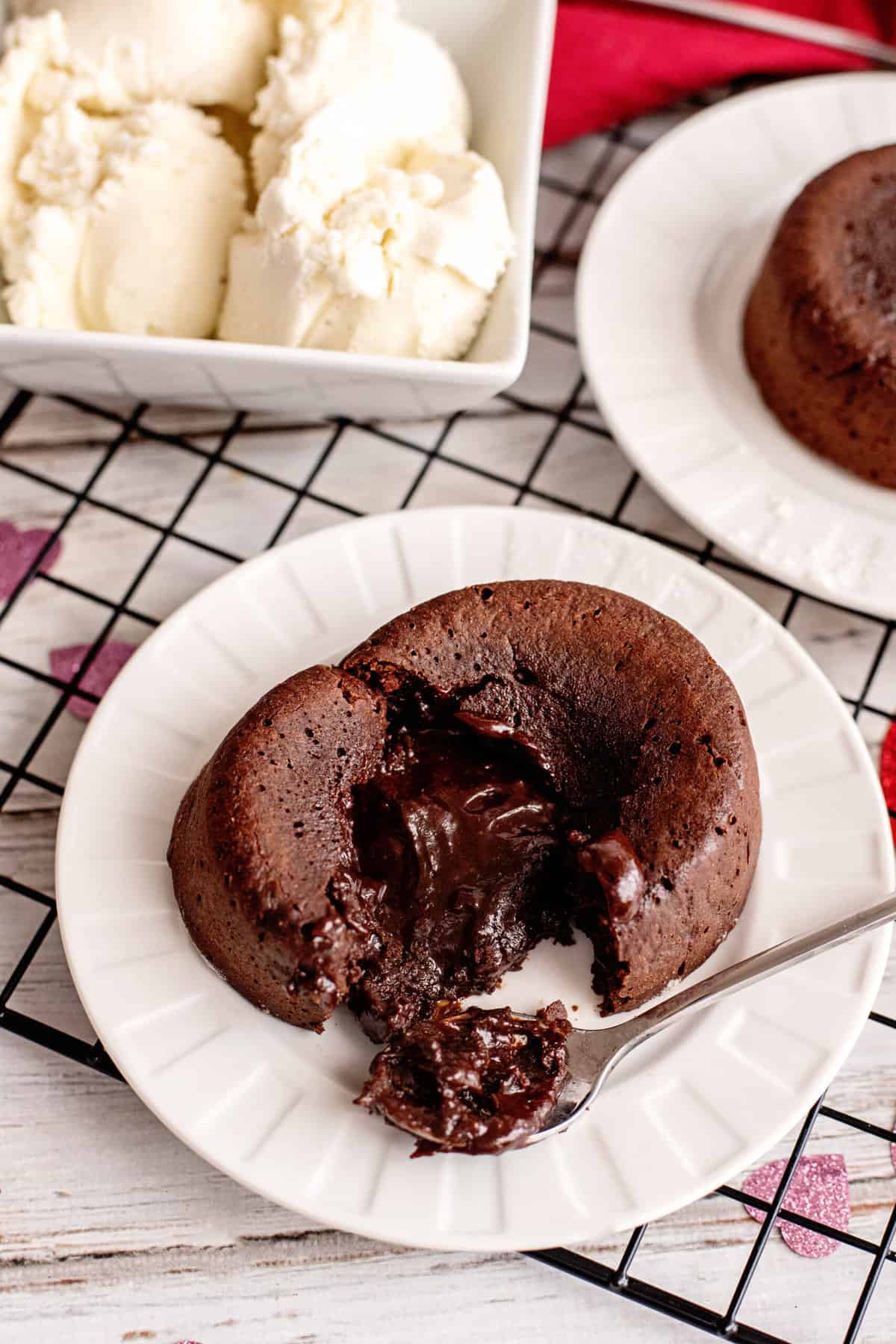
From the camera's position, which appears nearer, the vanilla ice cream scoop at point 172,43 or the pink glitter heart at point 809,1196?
the pink glitter heart at point 809,1196

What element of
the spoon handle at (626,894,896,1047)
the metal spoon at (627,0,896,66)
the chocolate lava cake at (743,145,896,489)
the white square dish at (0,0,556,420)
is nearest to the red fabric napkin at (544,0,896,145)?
the metal spoon at (627,0,896,66)

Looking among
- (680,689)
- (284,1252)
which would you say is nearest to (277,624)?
(680,689)

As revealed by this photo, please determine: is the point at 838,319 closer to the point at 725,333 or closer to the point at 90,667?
the point at 725,333

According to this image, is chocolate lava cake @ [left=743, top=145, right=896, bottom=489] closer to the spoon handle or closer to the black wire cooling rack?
the black wire cooling rack

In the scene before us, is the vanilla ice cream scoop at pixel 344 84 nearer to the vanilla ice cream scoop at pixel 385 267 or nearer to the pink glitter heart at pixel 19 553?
the vanilla ice cream scoop at pixel 385 267

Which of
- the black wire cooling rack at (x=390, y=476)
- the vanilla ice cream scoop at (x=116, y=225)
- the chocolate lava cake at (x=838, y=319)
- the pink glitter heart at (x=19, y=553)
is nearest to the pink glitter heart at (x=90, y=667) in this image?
the black wire cooling rack at (x=390, y=476)
